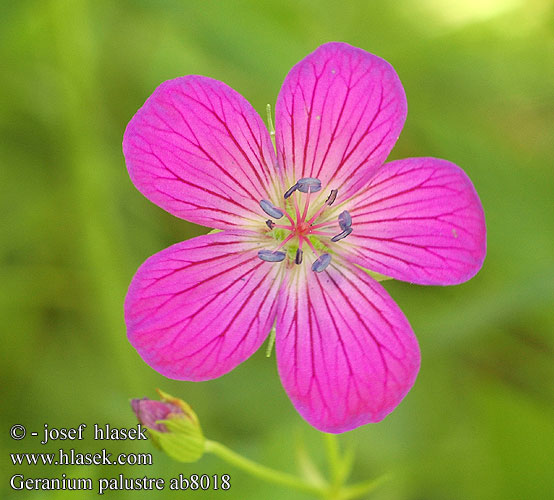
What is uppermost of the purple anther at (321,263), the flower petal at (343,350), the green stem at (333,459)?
the purple anther at (321,263)

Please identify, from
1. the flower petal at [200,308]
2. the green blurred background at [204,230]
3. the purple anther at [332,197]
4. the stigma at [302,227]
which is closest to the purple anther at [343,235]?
the stigma at [302,227]

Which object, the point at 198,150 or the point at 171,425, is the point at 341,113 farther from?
the point at 171,425

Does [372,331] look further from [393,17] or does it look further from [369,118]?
[393,17]

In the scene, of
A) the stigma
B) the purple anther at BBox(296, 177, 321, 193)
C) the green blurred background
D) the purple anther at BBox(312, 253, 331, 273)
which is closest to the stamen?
the stigma

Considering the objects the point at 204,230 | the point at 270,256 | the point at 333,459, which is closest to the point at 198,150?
the point at 270,256

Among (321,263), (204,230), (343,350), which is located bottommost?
(343,350)

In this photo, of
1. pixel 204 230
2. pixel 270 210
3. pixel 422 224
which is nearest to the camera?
pixel 422 224

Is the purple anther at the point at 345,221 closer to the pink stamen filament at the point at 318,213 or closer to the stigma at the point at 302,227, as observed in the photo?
the stigma at the point at 302,227
